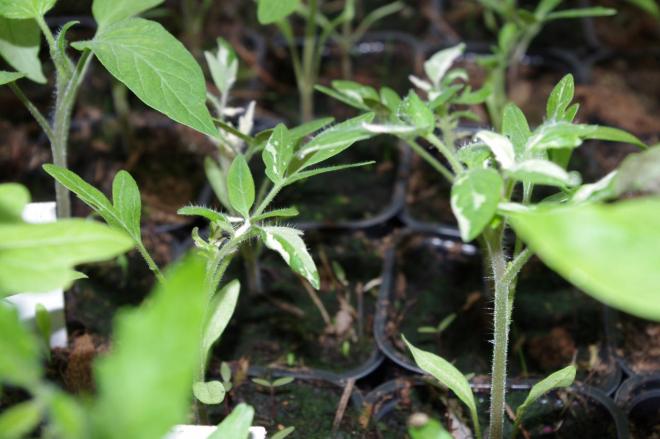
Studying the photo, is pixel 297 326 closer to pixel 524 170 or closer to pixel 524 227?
pixel 524 170

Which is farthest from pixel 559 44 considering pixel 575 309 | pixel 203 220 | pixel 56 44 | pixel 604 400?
pixel 56 44

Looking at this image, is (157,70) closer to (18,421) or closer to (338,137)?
(338,137)

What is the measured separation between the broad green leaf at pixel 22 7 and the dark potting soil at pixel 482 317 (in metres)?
0.68


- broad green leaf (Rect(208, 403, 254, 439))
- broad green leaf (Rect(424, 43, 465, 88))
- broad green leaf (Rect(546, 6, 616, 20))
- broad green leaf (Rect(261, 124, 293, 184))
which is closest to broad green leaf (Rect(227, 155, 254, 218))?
broad green leaf (Rect(261, 124, 293, 184))

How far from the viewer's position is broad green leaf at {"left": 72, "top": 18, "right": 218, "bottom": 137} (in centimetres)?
83

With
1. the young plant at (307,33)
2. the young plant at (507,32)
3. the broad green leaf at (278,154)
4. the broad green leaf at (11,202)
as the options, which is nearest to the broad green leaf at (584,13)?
the young plant at (507,32)

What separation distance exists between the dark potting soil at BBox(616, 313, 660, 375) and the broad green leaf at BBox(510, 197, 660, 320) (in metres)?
0.70

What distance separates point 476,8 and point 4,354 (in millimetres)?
2000

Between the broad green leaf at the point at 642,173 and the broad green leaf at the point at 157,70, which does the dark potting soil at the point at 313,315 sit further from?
the broad green leaf at the point at 642,173

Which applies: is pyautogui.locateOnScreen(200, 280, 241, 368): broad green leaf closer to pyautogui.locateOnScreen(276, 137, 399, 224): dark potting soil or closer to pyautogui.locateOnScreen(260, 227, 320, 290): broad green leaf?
pyautogui.locateOnScreen(260, 227, 320, 290): broad green leaf

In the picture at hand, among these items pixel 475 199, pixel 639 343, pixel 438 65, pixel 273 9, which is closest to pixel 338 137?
pixel 475 199

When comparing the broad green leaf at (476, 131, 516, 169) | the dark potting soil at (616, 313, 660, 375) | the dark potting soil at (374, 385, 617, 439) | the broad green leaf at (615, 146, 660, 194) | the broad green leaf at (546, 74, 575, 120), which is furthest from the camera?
the dark potting soil at (616, 313, 660, 375)

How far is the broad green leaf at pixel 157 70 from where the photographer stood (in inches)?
32.8

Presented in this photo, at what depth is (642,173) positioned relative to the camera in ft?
1.75
